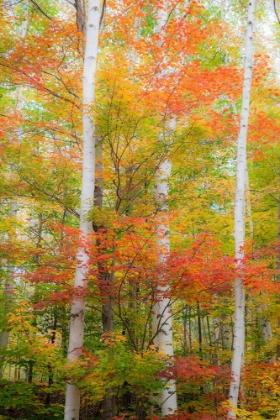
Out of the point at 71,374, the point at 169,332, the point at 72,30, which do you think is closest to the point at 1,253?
the point at 71,374

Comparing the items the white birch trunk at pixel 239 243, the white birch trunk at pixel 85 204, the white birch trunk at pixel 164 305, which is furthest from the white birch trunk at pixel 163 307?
the white birch trunk at pixel 85 204

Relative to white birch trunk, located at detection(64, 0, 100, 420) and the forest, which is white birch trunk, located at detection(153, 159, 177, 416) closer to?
the forest

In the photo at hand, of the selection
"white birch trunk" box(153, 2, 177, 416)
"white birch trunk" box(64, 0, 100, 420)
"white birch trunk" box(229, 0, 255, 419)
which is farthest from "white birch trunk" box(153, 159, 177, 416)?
"white birch trunk" box(64, 0, 100, 420)

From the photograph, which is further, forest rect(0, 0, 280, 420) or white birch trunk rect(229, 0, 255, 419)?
white birch trunk rect(229, 0, 255, 419)

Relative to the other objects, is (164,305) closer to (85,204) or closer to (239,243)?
(239,243)

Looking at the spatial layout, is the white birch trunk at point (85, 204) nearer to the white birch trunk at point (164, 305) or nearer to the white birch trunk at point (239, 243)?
the white birch trunk at point (164, 305)

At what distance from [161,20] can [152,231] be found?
4.78 metres

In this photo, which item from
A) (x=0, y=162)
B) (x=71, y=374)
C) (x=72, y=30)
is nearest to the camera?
(x=71, y=374)

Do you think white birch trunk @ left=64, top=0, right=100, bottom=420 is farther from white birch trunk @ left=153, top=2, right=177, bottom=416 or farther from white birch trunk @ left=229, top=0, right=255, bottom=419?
white birch trunk @ left=229, top=0, right=255, bottom=419

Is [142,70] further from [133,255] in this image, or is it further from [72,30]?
[133,255]

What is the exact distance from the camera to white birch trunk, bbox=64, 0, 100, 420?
491 cm

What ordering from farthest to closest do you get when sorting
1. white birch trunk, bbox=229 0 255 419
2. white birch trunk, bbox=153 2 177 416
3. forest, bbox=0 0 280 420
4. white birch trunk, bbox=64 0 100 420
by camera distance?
white birch trunk, bbox=153 2 177 416 < white birch trunk, bbox=229 0 255 419 < white birch trunk, bbox=64 0 100 420 < forest, bbox=0 0 280 420

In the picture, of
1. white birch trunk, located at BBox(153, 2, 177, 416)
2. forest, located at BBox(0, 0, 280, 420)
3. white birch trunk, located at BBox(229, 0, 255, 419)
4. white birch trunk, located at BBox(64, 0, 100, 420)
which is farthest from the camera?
white birch trunk, located at BBox(153, 2, 177, 416)

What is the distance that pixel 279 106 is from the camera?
9.28m
